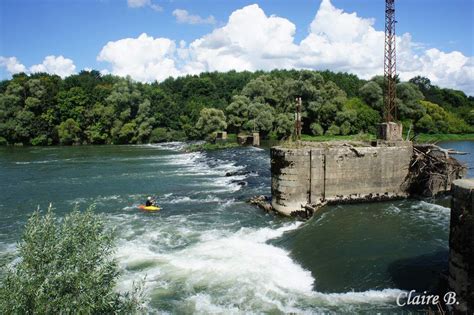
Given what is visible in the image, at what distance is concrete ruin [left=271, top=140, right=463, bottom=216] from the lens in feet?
74.0

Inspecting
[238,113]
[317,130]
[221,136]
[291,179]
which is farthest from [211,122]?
[291,179]

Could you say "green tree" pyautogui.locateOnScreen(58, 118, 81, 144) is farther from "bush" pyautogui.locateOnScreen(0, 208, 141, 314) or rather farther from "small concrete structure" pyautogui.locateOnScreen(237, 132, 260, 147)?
"bush" pyautogui.locateOnScreen(0, 208, 141, 314)

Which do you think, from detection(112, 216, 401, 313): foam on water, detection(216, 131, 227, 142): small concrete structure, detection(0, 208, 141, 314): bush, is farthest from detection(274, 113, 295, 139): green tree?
detection(0, 208, 141, 314): bush

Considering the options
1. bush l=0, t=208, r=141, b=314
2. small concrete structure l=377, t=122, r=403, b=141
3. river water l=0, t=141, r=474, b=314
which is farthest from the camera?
small concrete structure l=377, t=122, r=403, b=141

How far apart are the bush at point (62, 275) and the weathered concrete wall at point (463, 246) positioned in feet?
26.8

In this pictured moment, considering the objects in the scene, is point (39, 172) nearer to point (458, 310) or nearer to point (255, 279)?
point (255, 279)

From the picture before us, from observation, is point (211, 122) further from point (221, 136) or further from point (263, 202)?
point (263, 202)

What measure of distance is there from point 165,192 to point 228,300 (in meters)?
19.4

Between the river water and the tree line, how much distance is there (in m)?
45.2

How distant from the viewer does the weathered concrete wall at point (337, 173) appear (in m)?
22.5

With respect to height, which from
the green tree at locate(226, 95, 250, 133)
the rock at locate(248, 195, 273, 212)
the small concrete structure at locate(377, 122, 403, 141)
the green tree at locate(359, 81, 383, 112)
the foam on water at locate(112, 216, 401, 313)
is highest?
the green tree at locate(359, 81, 383, 112)

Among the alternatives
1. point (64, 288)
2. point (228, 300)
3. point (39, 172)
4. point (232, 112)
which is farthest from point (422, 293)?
point (232, 112)

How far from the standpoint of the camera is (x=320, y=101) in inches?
2933

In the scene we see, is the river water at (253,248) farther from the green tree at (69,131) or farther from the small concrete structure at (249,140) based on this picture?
the green tree at (69,131)
